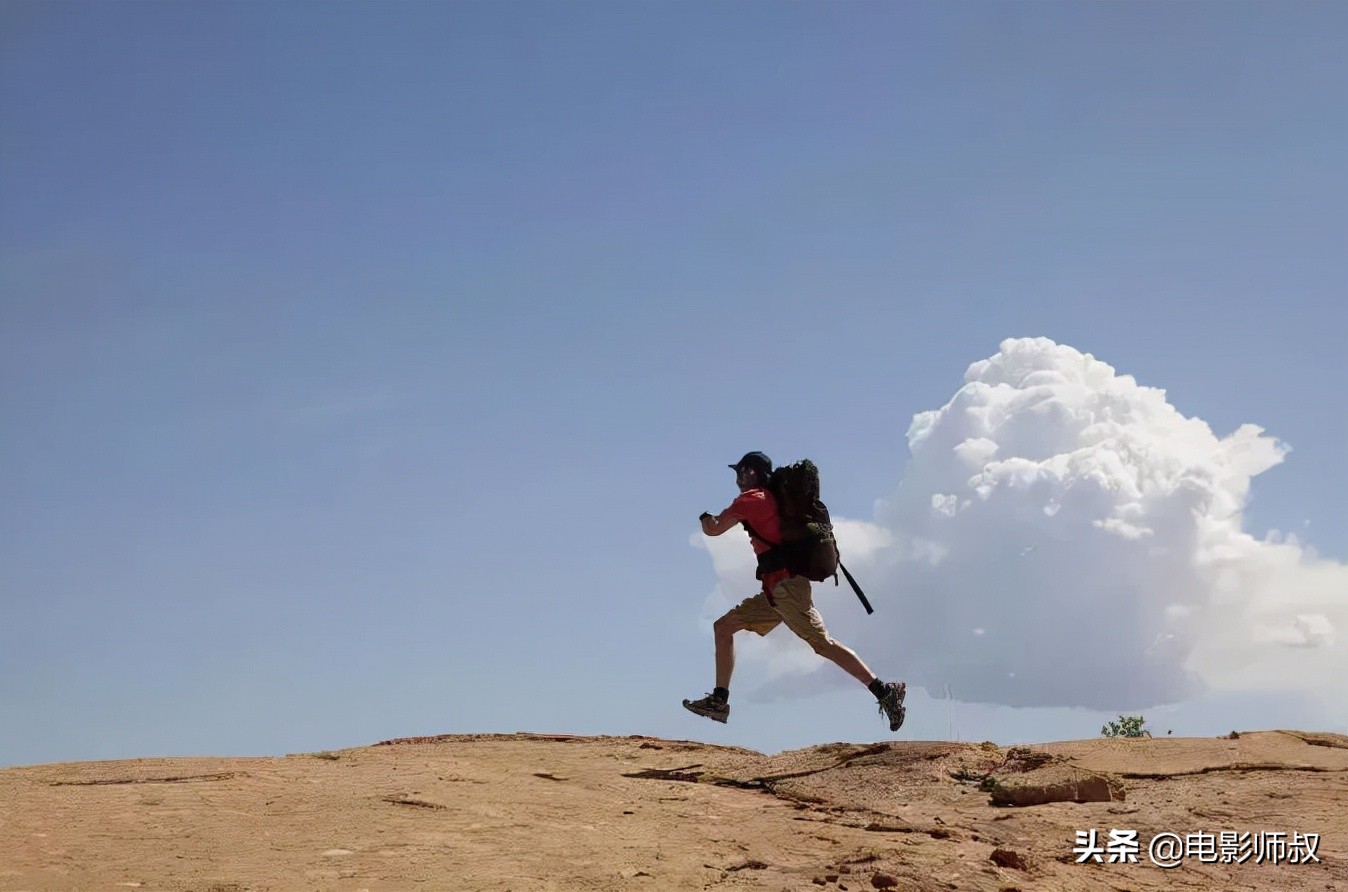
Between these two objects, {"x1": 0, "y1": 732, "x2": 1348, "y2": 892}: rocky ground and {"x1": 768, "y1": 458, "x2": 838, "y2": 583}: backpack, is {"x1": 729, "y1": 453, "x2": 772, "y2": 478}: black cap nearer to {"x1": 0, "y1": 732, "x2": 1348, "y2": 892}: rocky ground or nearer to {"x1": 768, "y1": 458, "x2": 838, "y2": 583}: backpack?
{"x1": 768, "y1": 458, "x2": 838, "y2": 583}: backpack

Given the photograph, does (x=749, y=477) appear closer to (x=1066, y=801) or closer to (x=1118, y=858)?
(x=1066, y=801)

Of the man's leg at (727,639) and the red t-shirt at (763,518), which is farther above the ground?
the red t-shirt at (763,518)

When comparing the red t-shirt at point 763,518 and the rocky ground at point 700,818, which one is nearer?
the rocky ground at point 700,818

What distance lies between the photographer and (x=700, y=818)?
305 inches

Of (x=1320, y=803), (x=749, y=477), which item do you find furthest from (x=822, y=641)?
(x=1320, y=803)

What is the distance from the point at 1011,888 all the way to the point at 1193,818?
2249 mm

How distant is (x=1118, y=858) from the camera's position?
7422 millimetres

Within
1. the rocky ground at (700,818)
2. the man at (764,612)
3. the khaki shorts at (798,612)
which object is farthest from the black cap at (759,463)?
the rocky ground at (700,818)

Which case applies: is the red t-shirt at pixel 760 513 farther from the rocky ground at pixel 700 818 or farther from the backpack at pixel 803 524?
the rocky ground at pixel 700 818

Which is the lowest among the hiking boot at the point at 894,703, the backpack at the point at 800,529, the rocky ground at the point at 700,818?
the rocky ground at the point at 700,818

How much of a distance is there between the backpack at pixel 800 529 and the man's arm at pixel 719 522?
165 millimetres

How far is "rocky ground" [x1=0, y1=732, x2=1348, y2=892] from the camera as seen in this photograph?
645 cm

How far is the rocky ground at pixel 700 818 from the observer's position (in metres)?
6.45

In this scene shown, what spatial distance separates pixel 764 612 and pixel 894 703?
1257 millimetres
